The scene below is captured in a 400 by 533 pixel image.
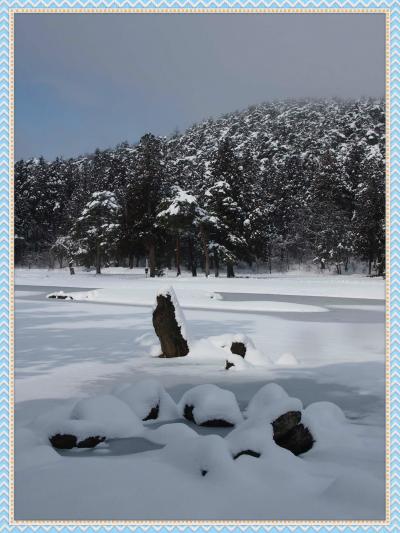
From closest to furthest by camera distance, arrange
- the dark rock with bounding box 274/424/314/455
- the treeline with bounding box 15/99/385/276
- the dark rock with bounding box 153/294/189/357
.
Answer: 1. the dark rock with bounding box 274/424/314/455
2. the dark rock with bounding box 153/294/189/357
3. the treeline with bounding box 15/99/385/276

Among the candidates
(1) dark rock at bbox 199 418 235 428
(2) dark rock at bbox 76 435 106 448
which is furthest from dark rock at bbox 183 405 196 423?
(2) dark rock at bbox 76 435 106 448

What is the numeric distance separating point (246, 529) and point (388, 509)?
1.10 metres

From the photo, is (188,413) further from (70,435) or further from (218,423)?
(70,435)

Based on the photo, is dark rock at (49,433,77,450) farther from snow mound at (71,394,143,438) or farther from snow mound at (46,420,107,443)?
snow mound at (71,394,143,438)

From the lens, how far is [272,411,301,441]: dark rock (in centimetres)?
511

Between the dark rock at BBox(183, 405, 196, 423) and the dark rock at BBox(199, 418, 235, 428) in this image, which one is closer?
the dark rock at BBox(199, 418, 235, 428)

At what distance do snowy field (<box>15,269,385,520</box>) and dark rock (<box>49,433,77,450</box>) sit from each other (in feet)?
0.29

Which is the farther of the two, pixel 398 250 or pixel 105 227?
pixel 105 227

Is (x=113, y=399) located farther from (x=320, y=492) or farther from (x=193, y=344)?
(x=193, y=344)

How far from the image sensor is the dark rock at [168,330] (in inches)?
405

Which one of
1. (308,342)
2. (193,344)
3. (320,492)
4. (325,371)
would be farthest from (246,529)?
(308,342)

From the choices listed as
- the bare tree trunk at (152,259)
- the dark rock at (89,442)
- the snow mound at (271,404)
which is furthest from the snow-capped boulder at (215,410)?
the bare tree trunk at (152,259)

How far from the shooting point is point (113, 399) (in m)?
5.77

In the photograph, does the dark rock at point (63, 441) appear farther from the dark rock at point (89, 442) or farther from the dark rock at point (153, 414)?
the dark rock at point (153, 414)
